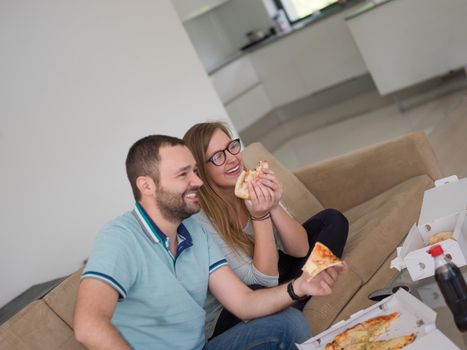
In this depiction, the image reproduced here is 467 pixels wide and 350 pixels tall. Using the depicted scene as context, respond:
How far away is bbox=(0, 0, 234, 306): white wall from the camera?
10.5 ft

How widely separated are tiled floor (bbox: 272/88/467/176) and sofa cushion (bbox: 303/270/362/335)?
7.73 feet

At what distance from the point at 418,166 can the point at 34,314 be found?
1.71 metres

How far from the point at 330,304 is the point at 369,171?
3.17ft

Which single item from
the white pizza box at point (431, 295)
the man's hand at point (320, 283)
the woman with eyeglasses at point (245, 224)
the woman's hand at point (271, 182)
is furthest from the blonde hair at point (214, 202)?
the white pizza box at point (431, 295)

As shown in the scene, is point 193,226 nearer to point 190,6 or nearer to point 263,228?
point 263,228

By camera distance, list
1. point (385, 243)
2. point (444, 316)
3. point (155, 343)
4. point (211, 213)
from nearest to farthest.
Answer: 1. point (444, 316)
2. point (155, 343)
3. point (211, 213)
4. point (385, 243)

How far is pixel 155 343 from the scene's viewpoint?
1.91 metres

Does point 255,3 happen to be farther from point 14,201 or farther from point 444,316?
point 444,316

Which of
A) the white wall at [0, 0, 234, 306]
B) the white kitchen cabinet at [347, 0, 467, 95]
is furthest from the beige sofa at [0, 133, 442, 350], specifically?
the white kitchen cabinet at [347, 0, 467, 95]

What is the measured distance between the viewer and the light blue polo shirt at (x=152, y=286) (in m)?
1.86

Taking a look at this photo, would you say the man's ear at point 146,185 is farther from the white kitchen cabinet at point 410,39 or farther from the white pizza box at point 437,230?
the white kitchen cabinet at point 410,39

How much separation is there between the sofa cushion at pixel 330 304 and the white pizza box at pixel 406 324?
2.02 feet

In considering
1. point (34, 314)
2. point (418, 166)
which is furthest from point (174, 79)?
point (34, 314)

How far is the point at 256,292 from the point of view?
197cm
